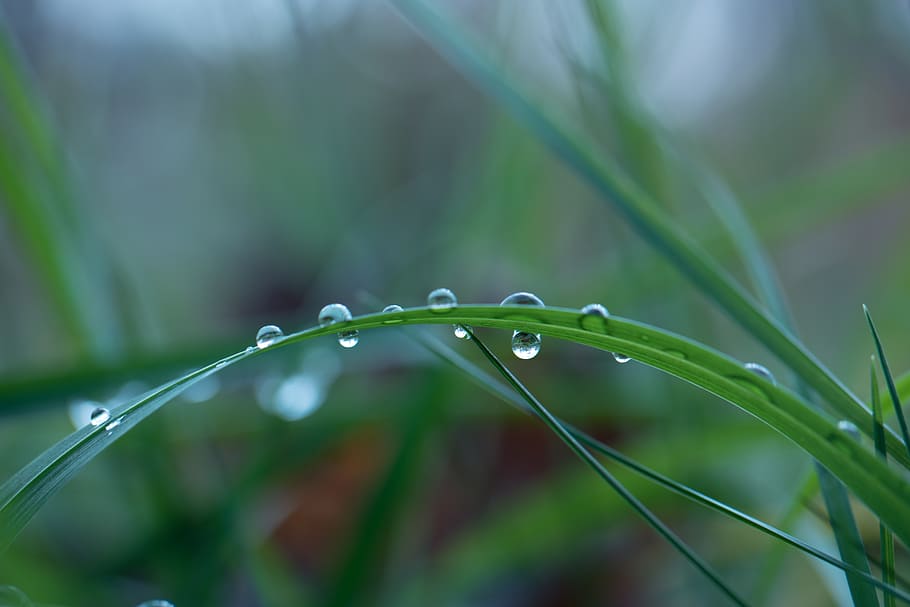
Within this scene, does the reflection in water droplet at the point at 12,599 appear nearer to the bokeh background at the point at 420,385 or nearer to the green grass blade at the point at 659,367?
the green grass blade at the point at 659,367

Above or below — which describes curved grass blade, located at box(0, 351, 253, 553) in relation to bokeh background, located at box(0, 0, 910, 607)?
below

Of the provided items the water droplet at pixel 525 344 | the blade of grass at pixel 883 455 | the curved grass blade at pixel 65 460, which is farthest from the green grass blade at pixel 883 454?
the curved grass blade at pixel 65 460

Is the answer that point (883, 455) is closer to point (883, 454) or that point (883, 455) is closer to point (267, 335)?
point (883, 454)

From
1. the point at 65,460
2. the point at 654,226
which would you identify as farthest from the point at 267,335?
the point at 654,226

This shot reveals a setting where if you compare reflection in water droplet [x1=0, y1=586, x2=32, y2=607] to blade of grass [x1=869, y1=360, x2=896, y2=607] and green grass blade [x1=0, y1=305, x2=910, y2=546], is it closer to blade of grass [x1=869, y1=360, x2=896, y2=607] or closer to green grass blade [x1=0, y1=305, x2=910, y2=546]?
green grass blade [x1=0, y1=305, x2=910, y2=546]

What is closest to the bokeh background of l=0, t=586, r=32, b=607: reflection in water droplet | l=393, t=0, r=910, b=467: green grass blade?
l=393, t=0, r=910, b=467: green grass blade

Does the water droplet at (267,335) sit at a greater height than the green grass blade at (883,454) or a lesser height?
greater
